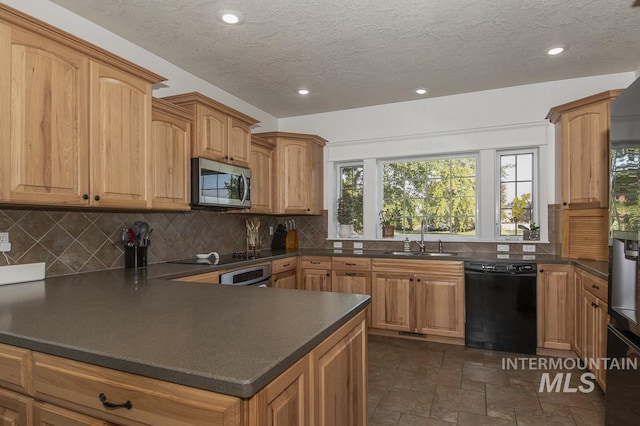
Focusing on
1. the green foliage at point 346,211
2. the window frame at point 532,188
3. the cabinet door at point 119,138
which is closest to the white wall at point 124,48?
the cabinet door at point 119,138

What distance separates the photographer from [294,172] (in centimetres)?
432

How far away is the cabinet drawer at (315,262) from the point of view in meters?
4.03

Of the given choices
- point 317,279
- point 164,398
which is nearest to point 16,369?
point 164,398

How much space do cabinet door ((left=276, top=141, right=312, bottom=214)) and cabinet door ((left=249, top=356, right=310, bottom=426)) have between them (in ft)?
10.6

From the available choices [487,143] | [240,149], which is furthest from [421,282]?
[240,149]

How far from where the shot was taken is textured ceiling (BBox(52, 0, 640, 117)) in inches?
92.4

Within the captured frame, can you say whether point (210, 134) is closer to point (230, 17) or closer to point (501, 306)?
point (230, 17)

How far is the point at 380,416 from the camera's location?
229cm

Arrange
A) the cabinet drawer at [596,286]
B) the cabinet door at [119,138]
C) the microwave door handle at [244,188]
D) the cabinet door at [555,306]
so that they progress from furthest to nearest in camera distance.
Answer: the microwave door handle at [244,188] → the cabinet door at [555,306] → the cabinet drawer at [596,286] → the cabinet door at [119,138]

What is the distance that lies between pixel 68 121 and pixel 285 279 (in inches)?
96.8

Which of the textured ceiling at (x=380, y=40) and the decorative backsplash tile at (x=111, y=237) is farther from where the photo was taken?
the textured ceiling at (x=380, y=40)

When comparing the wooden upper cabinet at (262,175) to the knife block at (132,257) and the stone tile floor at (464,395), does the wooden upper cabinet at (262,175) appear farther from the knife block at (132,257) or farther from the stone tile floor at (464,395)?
the stone tile floor at (464,395)

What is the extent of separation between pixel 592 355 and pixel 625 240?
53.3 inches

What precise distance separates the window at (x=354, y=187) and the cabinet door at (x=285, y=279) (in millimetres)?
1094
